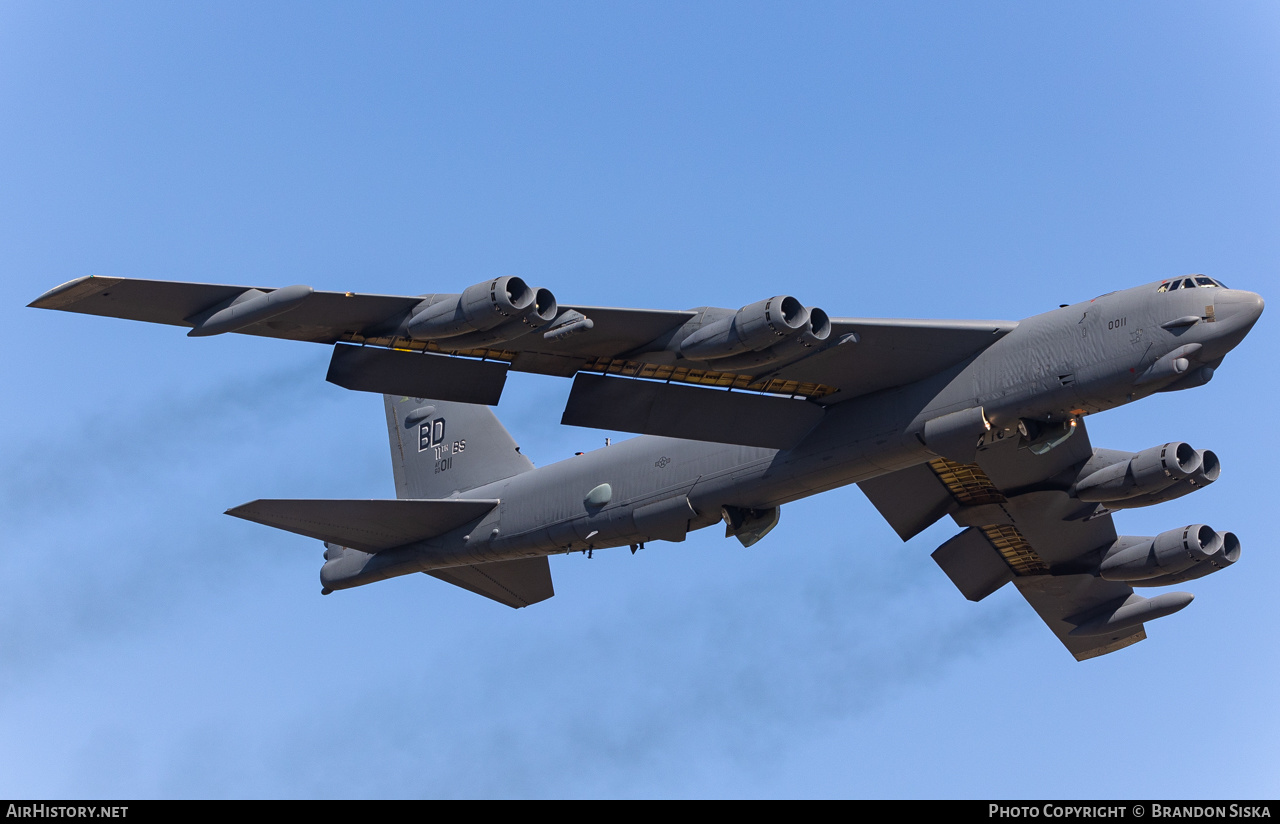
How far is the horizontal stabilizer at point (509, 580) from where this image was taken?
35.2 meters

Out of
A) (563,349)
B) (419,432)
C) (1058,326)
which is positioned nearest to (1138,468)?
(1058,326)

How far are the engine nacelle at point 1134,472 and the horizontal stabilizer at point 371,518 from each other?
13258 millimetres

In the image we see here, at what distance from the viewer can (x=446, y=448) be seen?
37406 mm

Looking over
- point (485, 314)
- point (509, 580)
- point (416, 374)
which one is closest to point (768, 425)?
point (416, 374)

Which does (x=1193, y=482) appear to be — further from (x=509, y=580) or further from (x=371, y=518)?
(x=371, y=518)

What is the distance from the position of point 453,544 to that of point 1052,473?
13.7 metres

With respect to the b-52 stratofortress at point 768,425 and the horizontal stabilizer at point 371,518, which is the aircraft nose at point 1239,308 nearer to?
the b-52 stratofortress at point 768,425

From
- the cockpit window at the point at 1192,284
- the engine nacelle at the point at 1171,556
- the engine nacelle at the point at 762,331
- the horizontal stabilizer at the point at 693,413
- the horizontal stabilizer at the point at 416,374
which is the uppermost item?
the cockpit window at the point at 1192,284

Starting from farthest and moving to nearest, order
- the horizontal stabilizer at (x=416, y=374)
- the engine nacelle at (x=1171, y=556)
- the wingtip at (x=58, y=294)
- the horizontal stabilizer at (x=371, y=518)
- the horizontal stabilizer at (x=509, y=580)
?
the horizontal stabilizer at (x=509, y=580) < the engine nacelle at (x=1171, y=556) < the horizontal stabilizer at (x=371, y=518) < the horizontal stabilizer at (x=416, y=374) < the wingtip at (x=58, y=294)

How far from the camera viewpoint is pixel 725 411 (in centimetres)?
2791

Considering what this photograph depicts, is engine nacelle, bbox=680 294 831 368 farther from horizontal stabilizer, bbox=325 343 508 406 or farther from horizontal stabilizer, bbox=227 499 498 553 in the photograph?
horizontal stabilizer, bbox=227 499 498 553

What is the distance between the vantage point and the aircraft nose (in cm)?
2417

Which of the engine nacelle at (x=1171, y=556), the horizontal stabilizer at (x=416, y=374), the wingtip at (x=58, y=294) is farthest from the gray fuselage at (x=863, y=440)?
the wingtip at (x=58, y=294)

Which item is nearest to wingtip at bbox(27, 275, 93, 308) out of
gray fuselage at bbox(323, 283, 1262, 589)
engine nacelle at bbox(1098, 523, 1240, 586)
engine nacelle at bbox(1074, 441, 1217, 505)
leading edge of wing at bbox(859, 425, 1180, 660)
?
gray fuselage at bbox(323, 283, 1262, 589)
